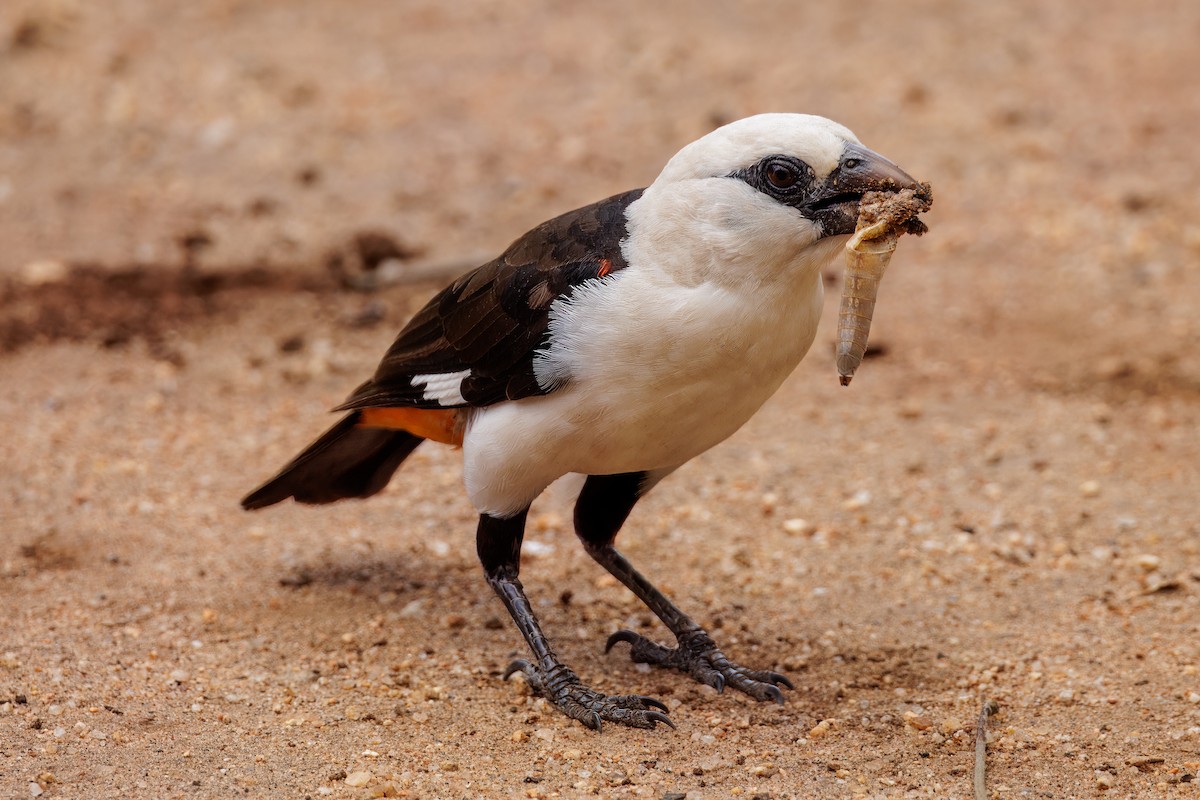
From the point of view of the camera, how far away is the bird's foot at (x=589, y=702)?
4.20m

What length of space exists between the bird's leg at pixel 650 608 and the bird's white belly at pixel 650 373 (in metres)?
0.49

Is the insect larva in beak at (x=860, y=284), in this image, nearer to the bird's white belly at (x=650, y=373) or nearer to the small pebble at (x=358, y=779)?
the bird's white belly at (x=650, y=373)

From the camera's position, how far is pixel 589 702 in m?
4.25

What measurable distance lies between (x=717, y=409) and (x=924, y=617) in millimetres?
1518

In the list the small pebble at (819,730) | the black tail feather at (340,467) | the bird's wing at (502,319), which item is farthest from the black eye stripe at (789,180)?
the black tail feather at (340,467)

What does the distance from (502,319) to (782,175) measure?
1.02 meters

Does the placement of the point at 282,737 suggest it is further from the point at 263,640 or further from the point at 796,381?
the point at 796,381

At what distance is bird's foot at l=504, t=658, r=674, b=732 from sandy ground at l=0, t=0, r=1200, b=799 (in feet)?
0.19

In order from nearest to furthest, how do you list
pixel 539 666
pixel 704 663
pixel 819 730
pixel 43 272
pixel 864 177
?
pixel 864 177 → pixel 819 730 → pixel 539 666 → pixel 704 663 → pixel 43 272

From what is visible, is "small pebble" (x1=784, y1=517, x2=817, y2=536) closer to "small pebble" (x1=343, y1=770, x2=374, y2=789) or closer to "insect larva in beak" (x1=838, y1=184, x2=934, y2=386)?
"insect larva in beak" (x1=838, y1=184, x2=934, y2=386)

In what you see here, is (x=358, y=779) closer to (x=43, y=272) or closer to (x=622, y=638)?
(x=622, y=638)

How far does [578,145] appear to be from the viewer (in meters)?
8.91

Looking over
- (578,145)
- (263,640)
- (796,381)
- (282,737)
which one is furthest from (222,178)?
(282,737)

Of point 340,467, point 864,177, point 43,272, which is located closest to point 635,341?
point 864,177
